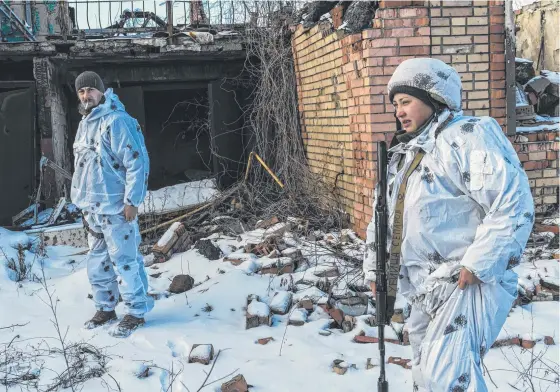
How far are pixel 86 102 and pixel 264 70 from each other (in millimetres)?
3979

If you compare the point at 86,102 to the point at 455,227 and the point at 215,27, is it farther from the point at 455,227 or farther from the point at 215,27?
the point at 215,27

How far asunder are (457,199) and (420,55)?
3243 millimetres

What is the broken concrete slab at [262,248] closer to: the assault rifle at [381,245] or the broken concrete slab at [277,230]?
the broken concrete slab at [277,230]

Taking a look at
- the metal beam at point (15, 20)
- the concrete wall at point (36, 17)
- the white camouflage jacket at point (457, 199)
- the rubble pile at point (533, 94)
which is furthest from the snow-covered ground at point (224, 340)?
the concrete wall at point (36, 17)

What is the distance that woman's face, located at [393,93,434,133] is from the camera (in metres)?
2.00

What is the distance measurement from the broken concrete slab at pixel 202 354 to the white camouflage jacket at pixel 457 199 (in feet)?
5.04

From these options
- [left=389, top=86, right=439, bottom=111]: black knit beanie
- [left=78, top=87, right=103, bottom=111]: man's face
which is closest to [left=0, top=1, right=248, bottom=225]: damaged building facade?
[left=78, top=87, right=103, bottom=111]: man's face

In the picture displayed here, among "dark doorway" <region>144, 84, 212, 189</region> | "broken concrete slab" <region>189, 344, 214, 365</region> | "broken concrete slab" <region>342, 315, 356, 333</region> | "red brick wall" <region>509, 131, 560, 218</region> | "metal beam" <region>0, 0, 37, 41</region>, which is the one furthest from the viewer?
"dark doorway" <region>144, 84, 212, 189</region>

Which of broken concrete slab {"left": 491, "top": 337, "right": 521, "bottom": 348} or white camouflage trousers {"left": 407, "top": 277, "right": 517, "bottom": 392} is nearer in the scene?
white camouflage trousers {"left": 407, "top": 277, "right": 517, "bottom": 392}

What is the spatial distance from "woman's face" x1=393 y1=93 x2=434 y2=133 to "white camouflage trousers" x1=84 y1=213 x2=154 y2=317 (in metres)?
2.35

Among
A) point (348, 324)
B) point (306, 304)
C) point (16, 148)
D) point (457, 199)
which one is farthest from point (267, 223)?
point (457, 199)

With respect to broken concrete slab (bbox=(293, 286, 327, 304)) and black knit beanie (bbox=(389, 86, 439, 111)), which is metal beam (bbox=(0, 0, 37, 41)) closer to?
broken concrete slab (bbox=(293, 286, 327, 304))

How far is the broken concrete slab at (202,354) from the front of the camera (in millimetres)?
3155

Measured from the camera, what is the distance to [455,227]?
6.27 ft
